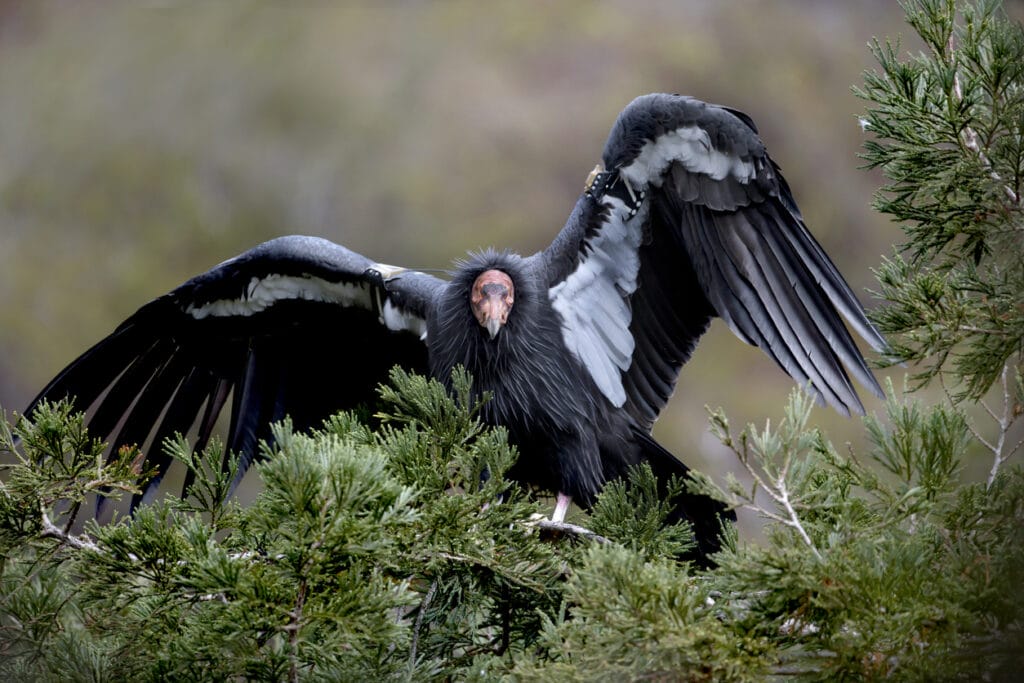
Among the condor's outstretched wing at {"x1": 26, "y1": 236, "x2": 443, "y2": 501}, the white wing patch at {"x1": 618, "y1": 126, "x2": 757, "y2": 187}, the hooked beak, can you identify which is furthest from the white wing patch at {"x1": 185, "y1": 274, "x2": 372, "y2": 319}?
the white wing patch at {"x1": 618, "y1": 126, "x2": 757, "y2": 187}

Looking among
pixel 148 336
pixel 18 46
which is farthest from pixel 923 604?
pixel 18 46

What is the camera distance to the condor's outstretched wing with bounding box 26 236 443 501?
466cm

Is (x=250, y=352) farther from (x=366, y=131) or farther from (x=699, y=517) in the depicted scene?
(x=366, y=131)

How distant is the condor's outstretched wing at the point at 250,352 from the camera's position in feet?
15.3

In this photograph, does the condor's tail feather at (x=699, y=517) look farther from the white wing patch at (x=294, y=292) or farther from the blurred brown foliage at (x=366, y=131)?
the blurred brown foliage at (x=366, y=131)

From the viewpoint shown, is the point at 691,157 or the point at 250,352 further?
the point at 250,352

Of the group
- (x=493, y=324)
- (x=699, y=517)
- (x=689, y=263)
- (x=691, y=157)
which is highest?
(x=691, y=157)

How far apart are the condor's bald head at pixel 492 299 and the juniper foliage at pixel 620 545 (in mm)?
933

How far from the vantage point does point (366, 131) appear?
19.7 meters

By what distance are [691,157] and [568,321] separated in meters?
0.86

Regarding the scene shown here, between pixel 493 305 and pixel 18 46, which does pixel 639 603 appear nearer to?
pixel 493 305

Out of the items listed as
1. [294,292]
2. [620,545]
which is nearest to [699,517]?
[620,545]

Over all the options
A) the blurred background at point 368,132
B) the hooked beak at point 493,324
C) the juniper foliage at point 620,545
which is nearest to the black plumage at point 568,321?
the hooked beak at point 493,324

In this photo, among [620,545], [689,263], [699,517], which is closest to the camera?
[620,545]
